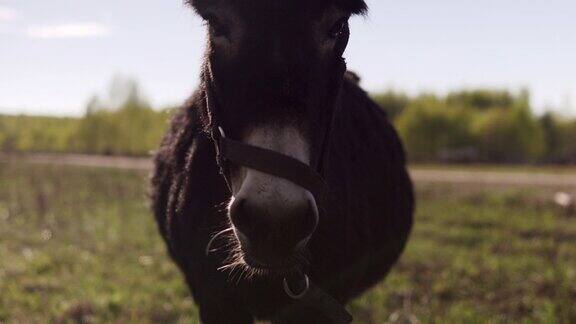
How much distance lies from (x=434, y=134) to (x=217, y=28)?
182 feet

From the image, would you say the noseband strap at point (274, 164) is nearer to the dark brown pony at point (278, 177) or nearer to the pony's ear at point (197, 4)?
the dark brown pony at point (278, 177)

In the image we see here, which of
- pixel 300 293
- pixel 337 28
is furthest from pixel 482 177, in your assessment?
pixel 337 28

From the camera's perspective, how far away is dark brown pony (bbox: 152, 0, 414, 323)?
1.84 metres

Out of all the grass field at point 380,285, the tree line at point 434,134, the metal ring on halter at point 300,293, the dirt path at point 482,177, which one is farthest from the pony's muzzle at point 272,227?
Answer: the tree line at point 434,134

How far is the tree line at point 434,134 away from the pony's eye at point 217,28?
41.0 m

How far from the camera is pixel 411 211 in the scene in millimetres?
4418

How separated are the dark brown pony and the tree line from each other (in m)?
39.7

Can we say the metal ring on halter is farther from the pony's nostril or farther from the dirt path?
the dirt path

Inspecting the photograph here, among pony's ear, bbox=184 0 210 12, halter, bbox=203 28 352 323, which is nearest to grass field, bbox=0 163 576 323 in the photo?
halter, bbox=203 28 352 323

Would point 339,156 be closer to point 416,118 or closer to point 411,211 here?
point 411,211

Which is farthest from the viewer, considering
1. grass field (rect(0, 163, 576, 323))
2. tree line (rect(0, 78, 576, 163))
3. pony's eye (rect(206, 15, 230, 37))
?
tree line (rect(0, 78, 576, 163))

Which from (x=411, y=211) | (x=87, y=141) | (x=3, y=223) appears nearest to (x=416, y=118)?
(x=87, y=141)

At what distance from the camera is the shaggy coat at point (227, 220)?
8.76 feet

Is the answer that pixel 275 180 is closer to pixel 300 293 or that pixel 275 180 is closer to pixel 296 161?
pixel 296 161
